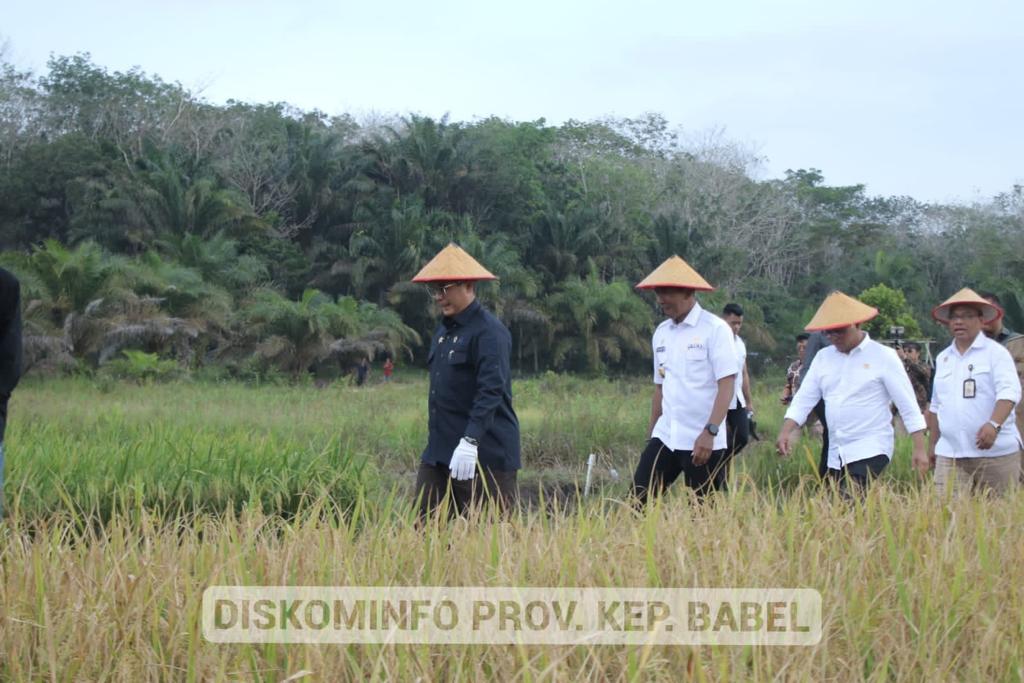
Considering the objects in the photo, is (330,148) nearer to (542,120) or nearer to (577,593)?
(542,120)

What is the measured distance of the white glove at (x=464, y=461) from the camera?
471 centimetres

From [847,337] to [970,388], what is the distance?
70cm

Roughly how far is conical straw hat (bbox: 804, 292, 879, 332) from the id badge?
24.0 inches

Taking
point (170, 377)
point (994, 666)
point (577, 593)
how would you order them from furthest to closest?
point (170, 377) < point (577, 593) < point (994, 666)

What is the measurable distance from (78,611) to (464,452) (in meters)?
2.09

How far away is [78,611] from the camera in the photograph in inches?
111

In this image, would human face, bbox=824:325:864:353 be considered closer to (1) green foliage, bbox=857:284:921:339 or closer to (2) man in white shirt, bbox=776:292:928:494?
(2) man in white shirt, bbox=776:292:928:494

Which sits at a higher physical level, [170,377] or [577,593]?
[577,593]

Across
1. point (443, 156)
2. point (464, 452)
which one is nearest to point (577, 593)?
point (464, 452)

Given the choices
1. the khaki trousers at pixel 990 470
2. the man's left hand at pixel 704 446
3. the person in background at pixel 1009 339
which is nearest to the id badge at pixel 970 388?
the khaki trousers at pixel 990 470

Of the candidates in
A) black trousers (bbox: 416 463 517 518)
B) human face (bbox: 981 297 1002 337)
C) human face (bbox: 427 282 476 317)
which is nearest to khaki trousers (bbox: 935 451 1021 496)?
human face (bbox: 981 297 1002 337)

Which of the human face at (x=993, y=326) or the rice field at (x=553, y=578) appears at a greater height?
the human face at (x=993, y=326)

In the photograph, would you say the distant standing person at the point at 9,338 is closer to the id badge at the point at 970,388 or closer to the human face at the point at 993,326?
the id badge at the point at 970,388

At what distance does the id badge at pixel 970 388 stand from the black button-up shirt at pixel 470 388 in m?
2.17
